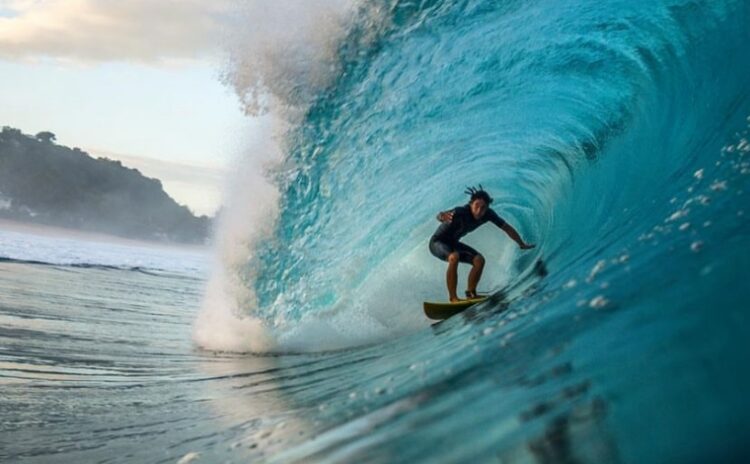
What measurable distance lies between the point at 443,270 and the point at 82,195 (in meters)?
104

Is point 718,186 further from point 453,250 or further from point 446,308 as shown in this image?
point 453,250

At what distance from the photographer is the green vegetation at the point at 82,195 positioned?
9912 cm

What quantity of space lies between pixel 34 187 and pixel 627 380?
11042cm

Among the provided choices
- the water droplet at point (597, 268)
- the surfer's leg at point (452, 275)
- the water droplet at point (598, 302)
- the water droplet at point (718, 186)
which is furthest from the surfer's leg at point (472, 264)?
the water droplet at point (598, 302)

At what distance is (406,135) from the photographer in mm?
10062

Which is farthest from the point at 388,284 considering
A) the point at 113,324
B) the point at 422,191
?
the point at 113,324

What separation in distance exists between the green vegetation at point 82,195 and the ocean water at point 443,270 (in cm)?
8894

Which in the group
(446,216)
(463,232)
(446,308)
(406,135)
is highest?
(406,135)

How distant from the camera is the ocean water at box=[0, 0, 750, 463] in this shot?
302 cm

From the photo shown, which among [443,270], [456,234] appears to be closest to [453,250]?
[456,234]

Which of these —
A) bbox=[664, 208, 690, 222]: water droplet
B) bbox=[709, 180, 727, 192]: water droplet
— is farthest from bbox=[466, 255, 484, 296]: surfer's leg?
bbox=[709, 180, 727, 192]: water droplet

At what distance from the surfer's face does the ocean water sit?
73 cm

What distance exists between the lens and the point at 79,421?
18.0 ft

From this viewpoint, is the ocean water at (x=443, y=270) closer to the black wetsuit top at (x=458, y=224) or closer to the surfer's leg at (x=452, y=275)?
the surfer's leg at (x=452, y=275)
